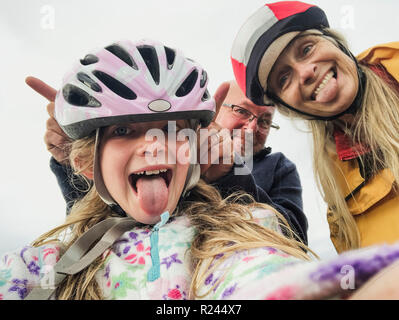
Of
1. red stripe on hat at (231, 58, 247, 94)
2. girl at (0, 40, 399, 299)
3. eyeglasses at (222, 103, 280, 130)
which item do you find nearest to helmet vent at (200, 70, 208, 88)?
girl at (0, 40, 399, 299)

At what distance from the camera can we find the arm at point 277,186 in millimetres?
860

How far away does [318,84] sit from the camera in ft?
2.81

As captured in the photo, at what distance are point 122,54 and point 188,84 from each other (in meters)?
0.13

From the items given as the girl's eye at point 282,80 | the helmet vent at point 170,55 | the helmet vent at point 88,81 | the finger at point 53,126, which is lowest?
the finger at point 53,126

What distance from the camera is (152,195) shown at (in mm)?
684

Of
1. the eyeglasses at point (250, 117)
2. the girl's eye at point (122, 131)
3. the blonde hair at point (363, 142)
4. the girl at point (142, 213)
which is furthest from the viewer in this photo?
the eyeglasses at point (250, 117)

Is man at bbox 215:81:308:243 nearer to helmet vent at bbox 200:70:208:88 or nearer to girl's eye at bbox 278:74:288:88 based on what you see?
girl's eye at bbox 278:74:288:88

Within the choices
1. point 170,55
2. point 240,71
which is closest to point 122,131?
point 170,55

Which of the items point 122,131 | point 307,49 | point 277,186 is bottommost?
point 277,186

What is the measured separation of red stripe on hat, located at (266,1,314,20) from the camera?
85cm

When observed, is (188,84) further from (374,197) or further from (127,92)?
(374,197)

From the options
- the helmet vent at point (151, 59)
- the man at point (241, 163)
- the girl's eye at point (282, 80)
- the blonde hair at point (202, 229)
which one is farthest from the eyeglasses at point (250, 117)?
the helmet vent at point (151, 59)

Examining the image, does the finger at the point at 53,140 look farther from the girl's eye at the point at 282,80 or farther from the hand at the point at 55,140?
the girl's eye at the point at 282,80
